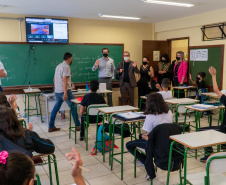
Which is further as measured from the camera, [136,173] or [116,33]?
[116,33]

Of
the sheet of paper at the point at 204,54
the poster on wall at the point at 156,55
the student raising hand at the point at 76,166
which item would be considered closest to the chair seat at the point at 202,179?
the student raising hand at the point at 76,166

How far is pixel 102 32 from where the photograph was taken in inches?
281

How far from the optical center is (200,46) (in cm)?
653

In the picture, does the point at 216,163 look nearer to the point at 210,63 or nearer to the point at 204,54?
the point at 210,63

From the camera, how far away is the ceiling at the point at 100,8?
16.3 feet

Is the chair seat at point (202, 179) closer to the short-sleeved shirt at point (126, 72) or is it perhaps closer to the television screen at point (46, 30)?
the short-sleeved shirt at point (126, 72)

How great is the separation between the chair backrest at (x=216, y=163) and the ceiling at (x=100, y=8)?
3.94 metres

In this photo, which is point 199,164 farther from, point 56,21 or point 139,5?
point 56,21

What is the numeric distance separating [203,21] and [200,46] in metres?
0.65

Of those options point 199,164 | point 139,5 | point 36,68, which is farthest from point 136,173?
point 36,68

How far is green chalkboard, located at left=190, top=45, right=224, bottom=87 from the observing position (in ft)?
19.9

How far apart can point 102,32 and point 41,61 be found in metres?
1.99

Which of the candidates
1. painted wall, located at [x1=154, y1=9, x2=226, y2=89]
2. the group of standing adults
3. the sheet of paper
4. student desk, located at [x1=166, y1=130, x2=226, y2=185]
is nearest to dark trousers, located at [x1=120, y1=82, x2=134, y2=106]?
the group of standing adults

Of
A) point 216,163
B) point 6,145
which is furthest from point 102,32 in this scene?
point 216,163
